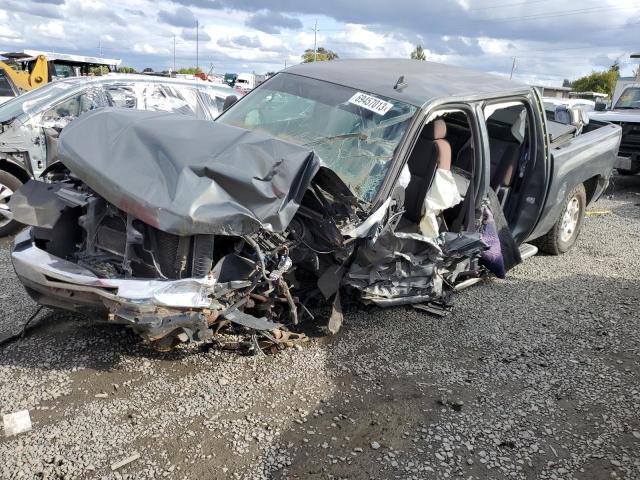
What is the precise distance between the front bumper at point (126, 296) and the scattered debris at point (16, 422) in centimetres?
61

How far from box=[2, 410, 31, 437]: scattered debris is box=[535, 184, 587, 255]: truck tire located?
518cm

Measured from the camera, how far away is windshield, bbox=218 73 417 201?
363 cm

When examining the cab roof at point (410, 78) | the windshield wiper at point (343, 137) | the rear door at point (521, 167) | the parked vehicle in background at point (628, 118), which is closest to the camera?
the windshield wiper at point (343, 137)

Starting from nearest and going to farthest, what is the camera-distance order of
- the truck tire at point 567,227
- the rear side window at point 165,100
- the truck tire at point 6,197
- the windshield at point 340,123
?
the windshield at point 340,123 < the truck tire at point 567,227 < the truck tire at point 6,197 < the rear side window at point 165,100

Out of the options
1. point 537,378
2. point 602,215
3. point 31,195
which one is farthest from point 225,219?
point 602,215

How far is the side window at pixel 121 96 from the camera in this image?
22.8 ft

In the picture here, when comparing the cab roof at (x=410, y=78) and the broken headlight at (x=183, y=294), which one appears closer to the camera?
the broken headlight at (x=183, y=294)

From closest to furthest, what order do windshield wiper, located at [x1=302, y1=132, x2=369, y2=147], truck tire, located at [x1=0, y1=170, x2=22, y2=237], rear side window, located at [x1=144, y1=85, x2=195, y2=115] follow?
windshield wiper, located at [x1=302, y1=132, x2=369, y2=147]
truck tire, located at [x1=0, y1=170, x2=22, y2=237]
rear side window, located at [x1=144, y1=85, x2=195, y2=115]

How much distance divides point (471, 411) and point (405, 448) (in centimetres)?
58

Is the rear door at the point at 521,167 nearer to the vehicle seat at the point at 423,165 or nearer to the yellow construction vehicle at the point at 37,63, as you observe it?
the vehicle seat at the point at 423,165

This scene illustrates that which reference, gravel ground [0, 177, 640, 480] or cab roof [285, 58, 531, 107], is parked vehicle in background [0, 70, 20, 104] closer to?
gravel ground [0, 177, 640, 480]

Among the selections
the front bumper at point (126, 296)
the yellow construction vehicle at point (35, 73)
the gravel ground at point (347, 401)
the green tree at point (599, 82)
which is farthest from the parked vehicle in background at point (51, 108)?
the green tree at point (599, 82)

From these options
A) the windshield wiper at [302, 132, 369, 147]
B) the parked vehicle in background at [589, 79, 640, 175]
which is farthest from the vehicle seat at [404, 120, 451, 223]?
the parked vehicle in background at [589, 79, 640, 175]

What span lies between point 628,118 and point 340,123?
9.33 meters
